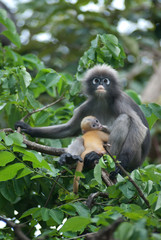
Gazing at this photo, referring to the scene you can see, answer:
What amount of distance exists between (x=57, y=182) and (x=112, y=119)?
6.21 ft

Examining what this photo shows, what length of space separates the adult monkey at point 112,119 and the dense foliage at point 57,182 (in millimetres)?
171

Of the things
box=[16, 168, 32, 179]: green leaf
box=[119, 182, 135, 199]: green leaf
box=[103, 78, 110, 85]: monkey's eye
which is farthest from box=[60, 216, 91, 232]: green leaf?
box=[103, 78, 110, 85]: monkey's eye

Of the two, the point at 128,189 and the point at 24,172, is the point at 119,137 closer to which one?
the point at 128,189

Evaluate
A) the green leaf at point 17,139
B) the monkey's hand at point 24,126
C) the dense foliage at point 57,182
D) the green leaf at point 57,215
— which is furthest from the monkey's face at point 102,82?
the green leaf at point 57,215

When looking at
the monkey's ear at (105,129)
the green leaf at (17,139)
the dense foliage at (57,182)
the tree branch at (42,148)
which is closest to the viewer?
the dense foliage at (57,182)

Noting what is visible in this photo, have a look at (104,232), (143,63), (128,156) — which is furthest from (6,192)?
(143,63)

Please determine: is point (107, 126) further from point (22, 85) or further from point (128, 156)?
point (22, 85)

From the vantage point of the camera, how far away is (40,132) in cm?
523

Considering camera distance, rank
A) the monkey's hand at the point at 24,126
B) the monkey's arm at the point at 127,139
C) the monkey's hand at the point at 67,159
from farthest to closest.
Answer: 1. the monkey's arm at the point at 127,139
2. the monkey's hand at the point at 24,126
3. the monkey's hand at the point at 67,159

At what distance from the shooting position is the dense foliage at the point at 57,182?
111 inches

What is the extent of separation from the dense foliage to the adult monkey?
0.56ft

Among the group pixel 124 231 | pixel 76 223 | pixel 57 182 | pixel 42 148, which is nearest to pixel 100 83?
pixel 42 148

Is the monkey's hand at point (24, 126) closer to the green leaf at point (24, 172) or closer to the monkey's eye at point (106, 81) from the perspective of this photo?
the monkey's eye at point (106, 81)

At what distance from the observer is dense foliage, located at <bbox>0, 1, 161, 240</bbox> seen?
2.83 metres
